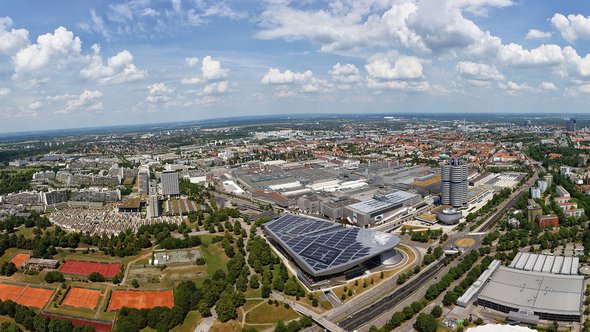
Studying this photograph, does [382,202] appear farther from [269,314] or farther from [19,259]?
[19,259]

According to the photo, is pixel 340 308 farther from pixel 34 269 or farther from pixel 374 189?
pixel 374 189

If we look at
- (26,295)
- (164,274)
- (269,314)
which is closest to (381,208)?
(269,314)

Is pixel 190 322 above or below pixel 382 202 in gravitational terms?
below

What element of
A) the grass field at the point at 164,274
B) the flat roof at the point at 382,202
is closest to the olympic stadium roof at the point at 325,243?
the grass field at the point at 164,274

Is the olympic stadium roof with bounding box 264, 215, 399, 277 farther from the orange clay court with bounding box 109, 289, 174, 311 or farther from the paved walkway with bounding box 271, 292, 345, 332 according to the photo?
the orange clay court with bounding box 109, 289, 174, 311

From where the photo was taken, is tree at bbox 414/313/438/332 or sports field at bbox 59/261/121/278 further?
sports field at bbox 59/261/121/278

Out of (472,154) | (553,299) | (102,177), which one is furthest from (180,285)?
(472,154)

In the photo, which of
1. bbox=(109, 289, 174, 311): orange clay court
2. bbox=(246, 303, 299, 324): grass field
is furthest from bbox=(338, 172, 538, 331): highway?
bbox=(109, 289, 174, 311): orange clay court
